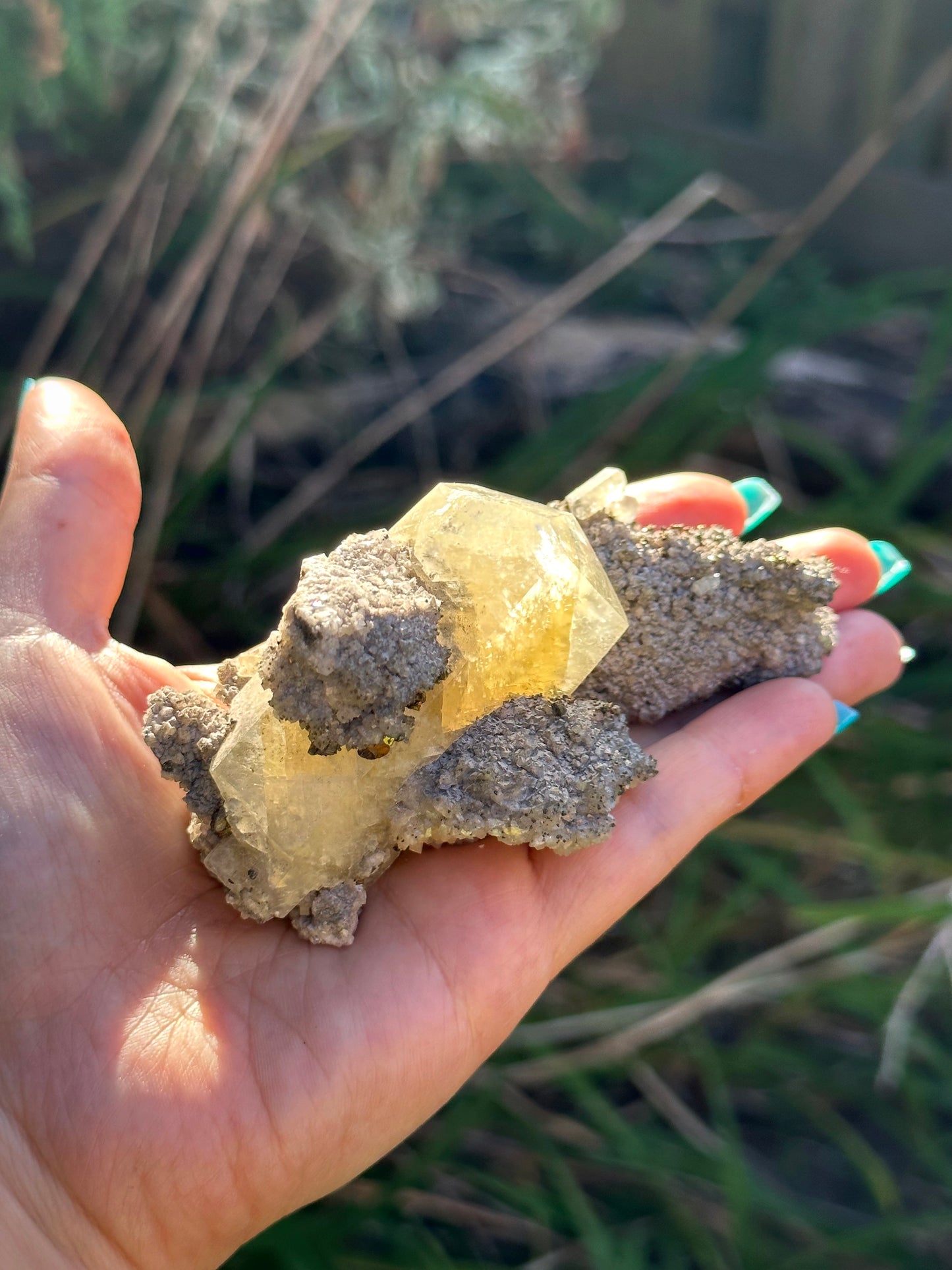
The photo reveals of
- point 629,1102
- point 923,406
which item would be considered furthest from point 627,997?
point 923,406

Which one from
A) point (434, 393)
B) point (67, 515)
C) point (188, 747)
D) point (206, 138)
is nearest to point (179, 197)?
point (206, 138)

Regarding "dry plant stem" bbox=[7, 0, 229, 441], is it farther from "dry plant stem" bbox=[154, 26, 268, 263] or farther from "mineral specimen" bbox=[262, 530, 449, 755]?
"mineral specimen" bbox=[262, 530, 449, 755]

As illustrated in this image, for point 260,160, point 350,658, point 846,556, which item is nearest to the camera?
point 350,658

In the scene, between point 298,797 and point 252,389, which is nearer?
point 298,797

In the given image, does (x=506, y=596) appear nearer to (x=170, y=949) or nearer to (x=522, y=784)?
(x=522, y=784)

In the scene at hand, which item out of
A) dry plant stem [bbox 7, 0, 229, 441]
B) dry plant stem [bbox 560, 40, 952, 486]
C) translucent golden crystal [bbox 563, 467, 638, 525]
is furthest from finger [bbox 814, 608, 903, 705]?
dry plant stem [bbox 7, 0, 229, 441]

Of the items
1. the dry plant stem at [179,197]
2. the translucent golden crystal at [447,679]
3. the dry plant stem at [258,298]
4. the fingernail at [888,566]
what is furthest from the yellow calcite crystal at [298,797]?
the dry plant stem at [258,298]
